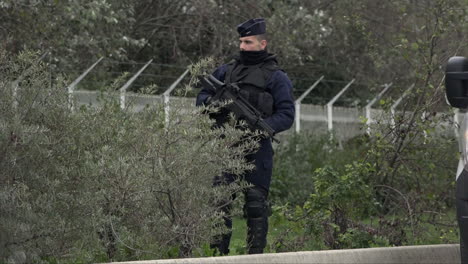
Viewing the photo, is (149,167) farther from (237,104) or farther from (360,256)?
(360,256)

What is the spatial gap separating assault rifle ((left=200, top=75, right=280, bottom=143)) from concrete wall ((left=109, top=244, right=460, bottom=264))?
4.15ft

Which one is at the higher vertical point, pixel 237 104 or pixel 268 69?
pixel 268 69

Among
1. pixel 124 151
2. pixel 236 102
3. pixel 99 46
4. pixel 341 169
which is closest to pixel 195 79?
pixel 236 102

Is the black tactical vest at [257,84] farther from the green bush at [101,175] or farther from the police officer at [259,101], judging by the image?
the green bush at [101,175]

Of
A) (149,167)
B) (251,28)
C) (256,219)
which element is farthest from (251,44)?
(149,167)

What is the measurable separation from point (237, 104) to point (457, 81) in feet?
6.31

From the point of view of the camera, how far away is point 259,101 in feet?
30.2

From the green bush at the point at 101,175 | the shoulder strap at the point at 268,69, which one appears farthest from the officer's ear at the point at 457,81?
the shoulder strap at the point at 268,69

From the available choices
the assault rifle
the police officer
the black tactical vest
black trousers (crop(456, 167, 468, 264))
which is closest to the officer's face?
the police officer

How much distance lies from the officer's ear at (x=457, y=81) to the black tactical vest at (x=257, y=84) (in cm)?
182

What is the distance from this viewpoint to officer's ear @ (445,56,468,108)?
771 cm

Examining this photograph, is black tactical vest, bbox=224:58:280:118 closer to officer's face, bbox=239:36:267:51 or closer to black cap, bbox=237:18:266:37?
officer's face, bbox=239:36:267:51

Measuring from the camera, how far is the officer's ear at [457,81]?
771 cm

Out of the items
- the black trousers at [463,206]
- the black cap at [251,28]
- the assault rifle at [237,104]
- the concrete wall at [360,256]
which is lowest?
the concrete wall at [360,256]
